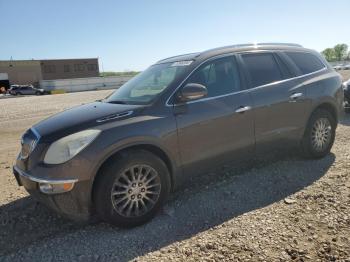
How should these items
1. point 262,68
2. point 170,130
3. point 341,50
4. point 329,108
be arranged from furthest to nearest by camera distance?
point 341,50, point 329,108, point 262,68, point 170,130

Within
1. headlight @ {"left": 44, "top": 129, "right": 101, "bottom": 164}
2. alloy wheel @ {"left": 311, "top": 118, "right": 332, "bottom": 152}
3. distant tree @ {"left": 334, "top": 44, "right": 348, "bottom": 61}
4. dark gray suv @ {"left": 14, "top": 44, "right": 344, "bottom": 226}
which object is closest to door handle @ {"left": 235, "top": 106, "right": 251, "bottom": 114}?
dark gray suv @ {"left": 14, "top": 44, "right": 344, "bottom": 226}

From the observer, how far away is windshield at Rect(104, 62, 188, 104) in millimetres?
4059

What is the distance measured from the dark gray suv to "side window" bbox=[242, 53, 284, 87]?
0.06 ft

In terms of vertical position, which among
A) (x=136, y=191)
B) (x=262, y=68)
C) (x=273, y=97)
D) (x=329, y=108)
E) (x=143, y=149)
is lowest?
(x=136, y=191)

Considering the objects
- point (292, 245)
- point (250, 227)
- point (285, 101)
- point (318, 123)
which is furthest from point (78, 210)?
point (318, 123)

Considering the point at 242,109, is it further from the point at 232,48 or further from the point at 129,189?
the point at 129,189

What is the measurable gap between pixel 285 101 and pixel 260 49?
32.9 inches

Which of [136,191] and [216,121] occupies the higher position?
[216,121]

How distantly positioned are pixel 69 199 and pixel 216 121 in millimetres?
1912

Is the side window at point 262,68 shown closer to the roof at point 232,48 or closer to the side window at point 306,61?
the roof at point 232,48

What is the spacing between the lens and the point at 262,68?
187 inches

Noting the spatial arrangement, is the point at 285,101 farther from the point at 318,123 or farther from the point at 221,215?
the point at 221,215

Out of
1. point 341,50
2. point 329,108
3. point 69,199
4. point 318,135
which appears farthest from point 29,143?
point 341,50

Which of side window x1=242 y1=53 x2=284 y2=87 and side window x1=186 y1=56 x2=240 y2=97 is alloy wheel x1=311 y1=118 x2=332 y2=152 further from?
side window x1=186 y1=56 x2=240 y2=97
